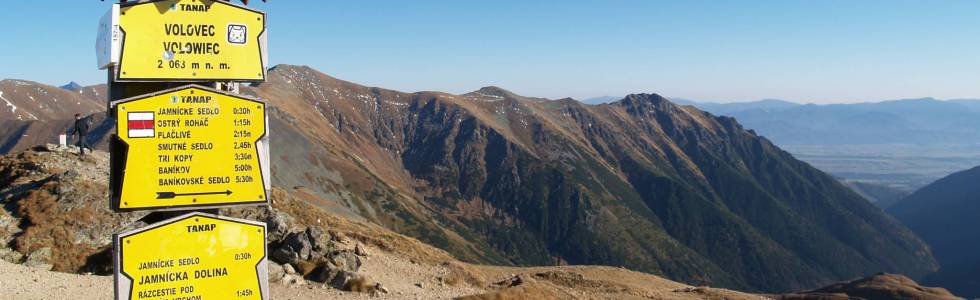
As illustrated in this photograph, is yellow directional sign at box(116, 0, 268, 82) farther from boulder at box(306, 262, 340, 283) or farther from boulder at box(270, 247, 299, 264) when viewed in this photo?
boulder at box(270, 247, 299, 264)

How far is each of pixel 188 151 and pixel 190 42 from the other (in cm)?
147

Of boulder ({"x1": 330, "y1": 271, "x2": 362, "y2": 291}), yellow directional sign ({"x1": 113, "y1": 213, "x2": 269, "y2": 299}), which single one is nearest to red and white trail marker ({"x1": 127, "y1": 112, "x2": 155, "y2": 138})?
yellow directional sign ({"x1": 113, "y1": 213, "x2": 269, "y2": 299})

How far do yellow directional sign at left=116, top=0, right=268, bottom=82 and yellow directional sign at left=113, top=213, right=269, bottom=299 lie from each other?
1.95 meters

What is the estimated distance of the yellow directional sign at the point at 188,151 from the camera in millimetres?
8641

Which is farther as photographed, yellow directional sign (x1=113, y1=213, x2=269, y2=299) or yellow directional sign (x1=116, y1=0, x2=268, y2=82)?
yellow directional sign (x1=116, y1=0, x2=268, y2=82)

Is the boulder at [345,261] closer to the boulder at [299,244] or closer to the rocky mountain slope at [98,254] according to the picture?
the rocky mountain slope at [98,254]

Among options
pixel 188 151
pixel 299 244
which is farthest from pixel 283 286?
pixel 188 151

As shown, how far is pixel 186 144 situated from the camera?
8883 millimetres

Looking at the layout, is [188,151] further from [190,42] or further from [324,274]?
[324,274]

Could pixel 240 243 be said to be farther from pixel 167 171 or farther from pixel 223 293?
pixel 167 171

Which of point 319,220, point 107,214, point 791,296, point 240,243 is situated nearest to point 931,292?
point 791,296

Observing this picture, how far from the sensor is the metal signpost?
28.4 feet

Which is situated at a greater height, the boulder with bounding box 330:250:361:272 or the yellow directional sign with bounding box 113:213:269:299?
the yellow directional sign with bounding box 113:213:269:299

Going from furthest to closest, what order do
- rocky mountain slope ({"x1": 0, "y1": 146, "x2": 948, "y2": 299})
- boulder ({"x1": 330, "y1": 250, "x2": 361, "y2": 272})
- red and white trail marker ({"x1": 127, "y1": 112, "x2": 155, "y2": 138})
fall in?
boulder ({"x1": 330, "y1": 250, "x2": 361, "y2": 272}), rocky mountain slope ({"x1": 0, "y1": 146, "x2": 948, "y2": 299}), red and white trail marker ({"x1": 127, "y1": 112, "x2": 155, "y2": 138})
